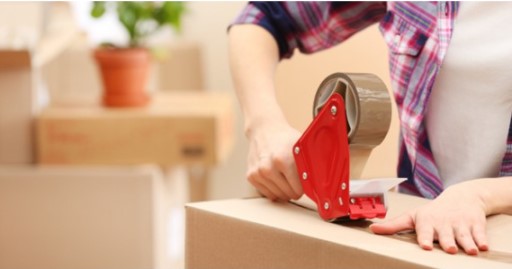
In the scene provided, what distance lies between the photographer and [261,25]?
1093mm

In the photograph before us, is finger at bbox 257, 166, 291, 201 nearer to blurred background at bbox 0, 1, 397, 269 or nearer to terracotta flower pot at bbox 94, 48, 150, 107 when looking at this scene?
blurred background at bbox 0, 1, 397, 269

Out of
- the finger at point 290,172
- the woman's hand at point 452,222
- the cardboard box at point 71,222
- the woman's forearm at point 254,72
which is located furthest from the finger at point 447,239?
the cardboard box at point 71,222

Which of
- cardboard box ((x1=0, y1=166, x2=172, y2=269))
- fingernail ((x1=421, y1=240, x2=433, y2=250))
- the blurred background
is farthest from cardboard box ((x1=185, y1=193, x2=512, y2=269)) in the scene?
cardboard box ((x1=0, y1=166, x2=172, y2=269))

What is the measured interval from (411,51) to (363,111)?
0.92ft

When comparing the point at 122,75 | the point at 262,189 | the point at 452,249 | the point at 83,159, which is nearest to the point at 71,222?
the point at 83,159

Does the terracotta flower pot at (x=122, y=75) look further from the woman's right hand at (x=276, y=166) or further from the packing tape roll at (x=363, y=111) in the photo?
the packing tape roll at (x=363, y=111)

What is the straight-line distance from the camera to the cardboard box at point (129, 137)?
2.41m

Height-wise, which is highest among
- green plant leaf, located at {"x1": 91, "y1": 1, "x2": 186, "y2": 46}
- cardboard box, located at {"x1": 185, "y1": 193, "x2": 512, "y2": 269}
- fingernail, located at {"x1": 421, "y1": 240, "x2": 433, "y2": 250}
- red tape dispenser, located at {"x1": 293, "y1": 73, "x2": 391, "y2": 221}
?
green plant leaf, located at {"x1": 91, "y1": 1, "x2": 186, "y2": 46}

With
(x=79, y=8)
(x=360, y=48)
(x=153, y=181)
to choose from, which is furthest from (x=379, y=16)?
(x=79, y=8)

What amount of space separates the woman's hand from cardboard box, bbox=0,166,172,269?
1.53m

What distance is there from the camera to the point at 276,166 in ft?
2.81

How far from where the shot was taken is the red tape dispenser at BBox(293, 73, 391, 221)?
0.74 meters

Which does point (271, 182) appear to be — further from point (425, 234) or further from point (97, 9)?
point (97, 9)

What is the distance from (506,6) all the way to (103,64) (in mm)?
1890
